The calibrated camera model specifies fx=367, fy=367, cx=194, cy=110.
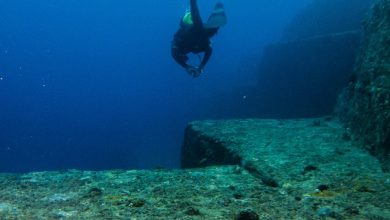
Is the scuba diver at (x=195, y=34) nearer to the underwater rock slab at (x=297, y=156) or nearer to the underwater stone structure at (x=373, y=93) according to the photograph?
the underwater rock slab at (x=297, y=156)

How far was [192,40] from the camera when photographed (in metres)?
8.03

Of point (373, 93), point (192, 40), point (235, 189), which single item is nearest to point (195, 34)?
point (192, 40)

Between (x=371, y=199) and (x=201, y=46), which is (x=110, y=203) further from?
(x=201, y=46)

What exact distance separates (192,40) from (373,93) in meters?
3.98

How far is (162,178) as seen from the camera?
12.9ft

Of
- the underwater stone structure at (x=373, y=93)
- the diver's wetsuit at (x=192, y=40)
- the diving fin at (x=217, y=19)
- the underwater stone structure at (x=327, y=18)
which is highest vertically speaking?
the underwater stone structure at (x=327, y=18)

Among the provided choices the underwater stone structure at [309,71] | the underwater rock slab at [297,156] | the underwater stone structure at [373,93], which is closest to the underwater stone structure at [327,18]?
the underwater stone structure at [309,71]

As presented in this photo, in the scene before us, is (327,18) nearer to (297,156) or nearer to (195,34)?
(195,34)

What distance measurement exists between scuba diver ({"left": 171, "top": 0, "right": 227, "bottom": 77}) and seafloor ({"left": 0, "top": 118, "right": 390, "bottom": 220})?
10.6 ft

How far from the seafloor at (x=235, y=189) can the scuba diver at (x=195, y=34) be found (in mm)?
3236

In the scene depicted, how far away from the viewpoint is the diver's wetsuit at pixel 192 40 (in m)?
7.83

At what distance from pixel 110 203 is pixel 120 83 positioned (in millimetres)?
111602

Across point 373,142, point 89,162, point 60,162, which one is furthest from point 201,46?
point 60,162

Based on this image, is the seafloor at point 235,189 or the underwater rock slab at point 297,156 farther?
the underwater rock slab at point 297,156
